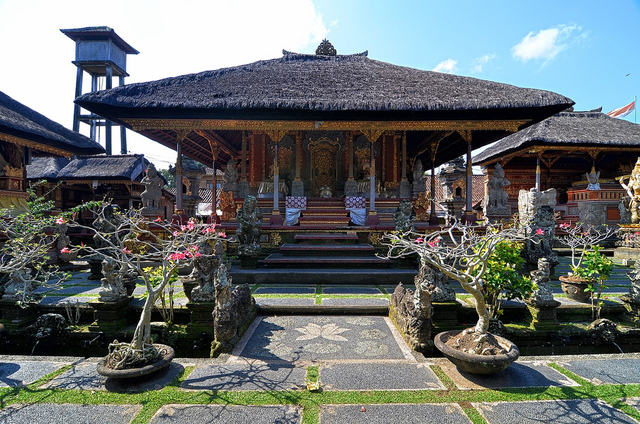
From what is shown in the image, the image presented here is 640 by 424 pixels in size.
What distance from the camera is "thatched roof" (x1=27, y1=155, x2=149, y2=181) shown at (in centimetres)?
1817

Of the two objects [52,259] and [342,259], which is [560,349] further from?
[52,259]

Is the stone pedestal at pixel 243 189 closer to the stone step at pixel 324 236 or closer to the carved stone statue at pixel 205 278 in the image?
the stone step at pixel 324 236

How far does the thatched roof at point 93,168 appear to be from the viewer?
18172 mm

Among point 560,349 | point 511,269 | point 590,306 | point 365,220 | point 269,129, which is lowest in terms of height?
point 560,349

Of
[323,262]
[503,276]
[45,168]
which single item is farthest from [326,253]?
[45,168]

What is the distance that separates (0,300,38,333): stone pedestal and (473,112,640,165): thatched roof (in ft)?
65.5

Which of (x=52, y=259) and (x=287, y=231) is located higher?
(x=287, y=231)

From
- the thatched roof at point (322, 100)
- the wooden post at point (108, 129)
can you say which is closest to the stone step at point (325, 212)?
the thatched roof at point (322, 100)

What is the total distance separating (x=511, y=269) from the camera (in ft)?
15.0

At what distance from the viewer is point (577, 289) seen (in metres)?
5.81

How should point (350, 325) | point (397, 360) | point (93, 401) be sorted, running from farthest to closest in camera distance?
point (350, 325)
point (397, 360)
point (93, 401)

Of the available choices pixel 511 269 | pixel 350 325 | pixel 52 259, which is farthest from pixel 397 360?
pixel 52 259

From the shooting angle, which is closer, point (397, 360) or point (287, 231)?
point (397, 360)

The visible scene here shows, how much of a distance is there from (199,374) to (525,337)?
4.91 metres
